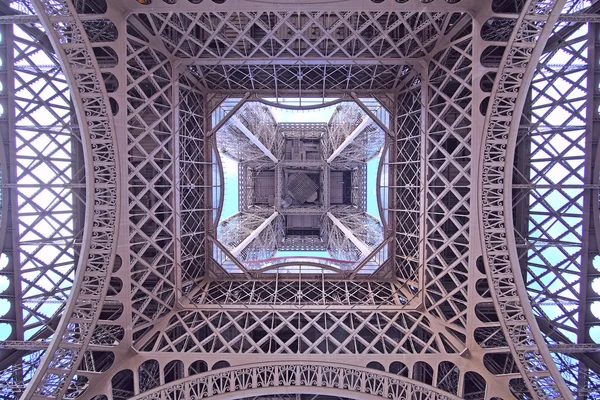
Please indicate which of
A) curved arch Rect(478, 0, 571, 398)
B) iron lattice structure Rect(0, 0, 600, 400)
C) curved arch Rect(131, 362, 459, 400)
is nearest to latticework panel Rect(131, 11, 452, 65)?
iron lattice structure Rect(0, 0, 600, 400)

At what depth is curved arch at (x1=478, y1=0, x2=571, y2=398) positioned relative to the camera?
32.1 ft

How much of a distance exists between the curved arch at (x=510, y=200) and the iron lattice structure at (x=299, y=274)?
68 millimetres

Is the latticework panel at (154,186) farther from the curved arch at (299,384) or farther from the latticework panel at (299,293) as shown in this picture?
the curved arch at (299,384)

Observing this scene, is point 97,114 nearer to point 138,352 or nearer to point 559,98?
point 138,352

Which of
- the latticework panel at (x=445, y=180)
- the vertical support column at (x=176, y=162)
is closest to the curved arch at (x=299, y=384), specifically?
the latticework panel at (x=445, y=180)

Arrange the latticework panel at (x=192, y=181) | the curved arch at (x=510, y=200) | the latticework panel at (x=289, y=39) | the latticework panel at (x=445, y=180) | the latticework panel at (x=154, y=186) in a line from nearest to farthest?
the curved arch at (x=510, y=200), the latticework panel at (x=289, y=39), the latticework panel at (x=445, y=180), the latticework panel at (x=154, y=186), the latticework panel at (x=192, y=181)

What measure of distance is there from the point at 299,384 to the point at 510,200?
10211mm

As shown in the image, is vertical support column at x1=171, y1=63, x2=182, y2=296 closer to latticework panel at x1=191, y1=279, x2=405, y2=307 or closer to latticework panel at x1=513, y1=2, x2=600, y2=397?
latticework panel at x1=191, y1=279, x2=405, y2=307

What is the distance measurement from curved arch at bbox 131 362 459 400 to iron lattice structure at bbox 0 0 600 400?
8cm

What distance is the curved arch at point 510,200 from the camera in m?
9.77

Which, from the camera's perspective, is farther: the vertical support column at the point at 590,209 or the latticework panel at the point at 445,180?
the latticework panel at the point at 445,180

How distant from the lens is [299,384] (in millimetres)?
11742

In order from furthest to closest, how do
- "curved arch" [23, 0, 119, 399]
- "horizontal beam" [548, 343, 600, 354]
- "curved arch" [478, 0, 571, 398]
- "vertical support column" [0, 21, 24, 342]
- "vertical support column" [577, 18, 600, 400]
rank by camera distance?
"vertical support column" [577, 18, 600, 400], "vertical support column" [0, 21, 24, 342], "horizontal beam" [548, 343, 600, 354], "curved arch" [23, 0, 119, 399], "curved arch" [478, 0, 571, 398]

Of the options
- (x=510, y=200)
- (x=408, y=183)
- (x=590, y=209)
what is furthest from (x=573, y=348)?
(x=408, y=183)
